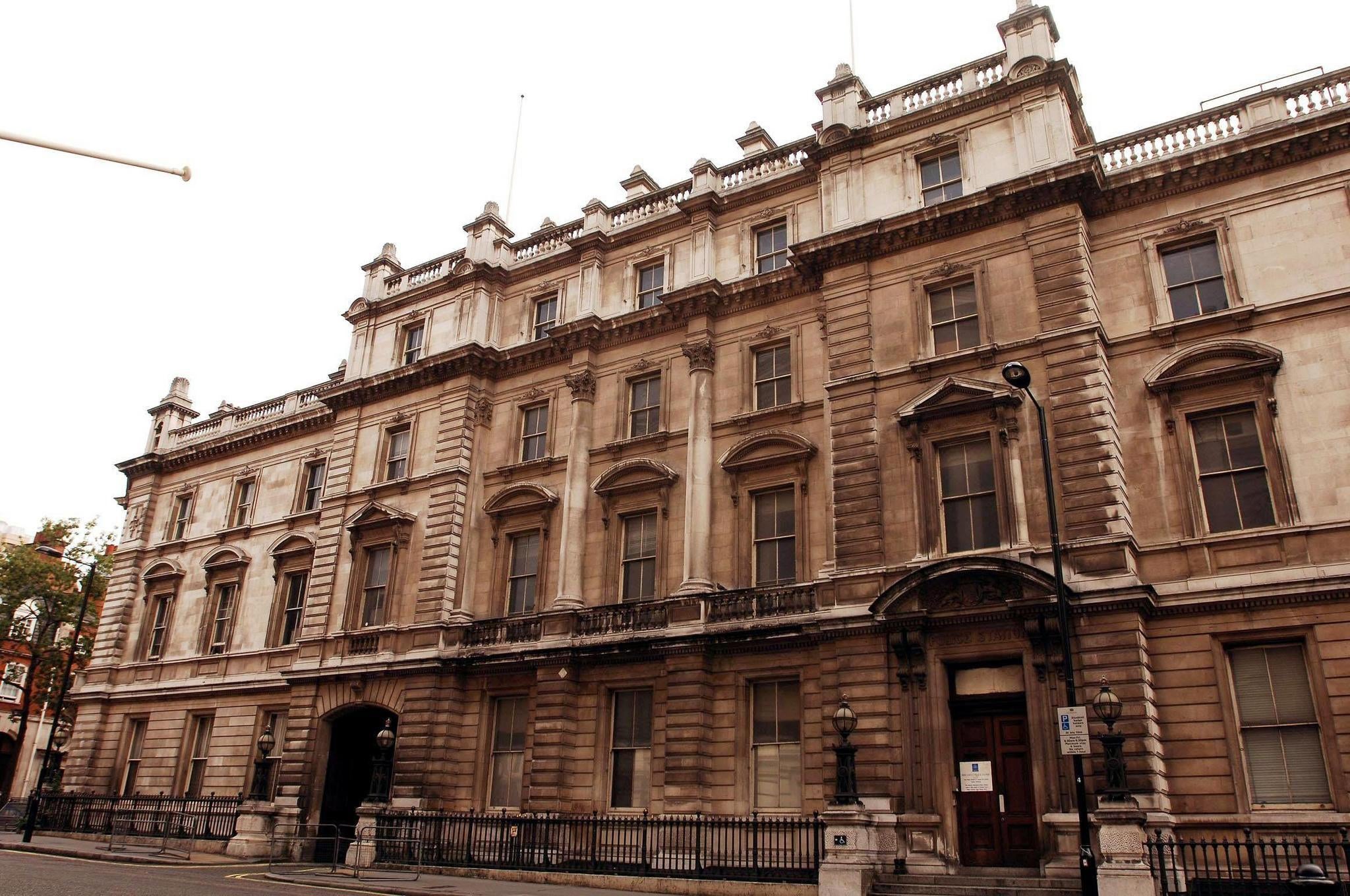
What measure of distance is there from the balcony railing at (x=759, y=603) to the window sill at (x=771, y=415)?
15.6 feet

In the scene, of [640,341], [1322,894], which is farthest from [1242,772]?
[640,341]

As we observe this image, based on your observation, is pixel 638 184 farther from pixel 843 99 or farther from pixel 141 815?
pixel 141 815

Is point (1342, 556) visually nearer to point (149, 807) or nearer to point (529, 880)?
point (529, 880)

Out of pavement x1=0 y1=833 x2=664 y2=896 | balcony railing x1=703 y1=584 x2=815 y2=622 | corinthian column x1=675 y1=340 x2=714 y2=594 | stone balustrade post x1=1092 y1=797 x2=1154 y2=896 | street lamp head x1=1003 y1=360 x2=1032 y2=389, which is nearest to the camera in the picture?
stone balustrade post x1=1092 y1=797 x2=1154 y2=896

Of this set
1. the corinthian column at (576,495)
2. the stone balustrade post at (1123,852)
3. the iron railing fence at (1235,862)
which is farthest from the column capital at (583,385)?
the iron railing fence at (1235,862)

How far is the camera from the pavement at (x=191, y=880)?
1734 centimetres

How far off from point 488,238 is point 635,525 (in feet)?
42.1

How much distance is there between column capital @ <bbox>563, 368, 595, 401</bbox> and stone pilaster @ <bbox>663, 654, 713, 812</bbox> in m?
9.11

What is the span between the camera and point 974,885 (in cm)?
1869

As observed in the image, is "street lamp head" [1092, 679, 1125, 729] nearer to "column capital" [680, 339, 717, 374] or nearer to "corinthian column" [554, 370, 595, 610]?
"column capital" [680, 339, 717, 374]

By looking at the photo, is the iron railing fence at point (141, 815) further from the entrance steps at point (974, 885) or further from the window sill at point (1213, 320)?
the window sill at point (1213, 320)

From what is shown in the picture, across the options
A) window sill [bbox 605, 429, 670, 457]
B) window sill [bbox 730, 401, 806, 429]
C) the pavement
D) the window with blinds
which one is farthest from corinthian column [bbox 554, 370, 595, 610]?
the window with blinds

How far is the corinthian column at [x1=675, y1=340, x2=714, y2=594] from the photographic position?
84.9ft

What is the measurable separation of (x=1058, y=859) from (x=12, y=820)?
41010 mm
